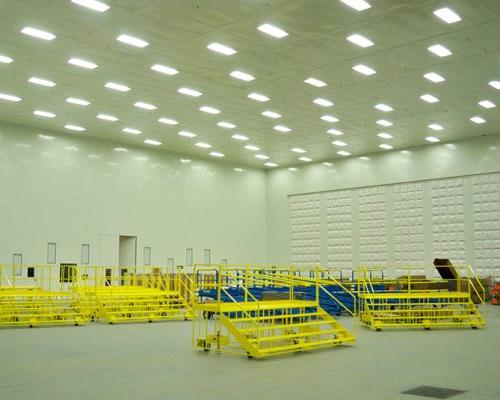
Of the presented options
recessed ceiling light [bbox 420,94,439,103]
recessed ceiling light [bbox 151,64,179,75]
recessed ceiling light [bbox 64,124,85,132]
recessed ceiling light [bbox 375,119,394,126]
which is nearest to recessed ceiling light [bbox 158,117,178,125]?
recessed ceiling light [bbox 64,124,85,132]

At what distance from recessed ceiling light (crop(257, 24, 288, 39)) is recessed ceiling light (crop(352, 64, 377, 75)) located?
3.85 m

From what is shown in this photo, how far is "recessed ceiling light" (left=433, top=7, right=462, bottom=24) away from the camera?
15371 millimetres

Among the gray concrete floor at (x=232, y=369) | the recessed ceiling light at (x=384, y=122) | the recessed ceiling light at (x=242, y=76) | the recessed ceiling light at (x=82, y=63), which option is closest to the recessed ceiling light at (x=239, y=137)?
the recessed ceiling light at (x=384, y=122)

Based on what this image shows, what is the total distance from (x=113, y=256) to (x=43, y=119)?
26.3 ft

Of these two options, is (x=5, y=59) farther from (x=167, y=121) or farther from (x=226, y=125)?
(x=226, y=125)

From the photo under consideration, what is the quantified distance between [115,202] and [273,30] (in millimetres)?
18009

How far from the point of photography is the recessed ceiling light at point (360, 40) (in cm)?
1717

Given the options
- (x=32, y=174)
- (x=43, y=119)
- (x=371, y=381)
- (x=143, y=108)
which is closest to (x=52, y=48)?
(x=143, y=108)

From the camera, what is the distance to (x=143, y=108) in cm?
2562

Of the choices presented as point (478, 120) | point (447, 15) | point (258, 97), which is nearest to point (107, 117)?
point (258, 97)

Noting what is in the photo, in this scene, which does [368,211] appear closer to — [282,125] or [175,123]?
[282,125]

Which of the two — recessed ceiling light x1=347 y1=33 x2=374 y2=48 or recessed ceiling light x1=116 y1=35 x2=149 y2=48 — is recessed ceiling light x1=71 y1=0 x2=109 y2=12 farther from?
recessed ceiling light x1=347 y1=33 x2=374 y2=48

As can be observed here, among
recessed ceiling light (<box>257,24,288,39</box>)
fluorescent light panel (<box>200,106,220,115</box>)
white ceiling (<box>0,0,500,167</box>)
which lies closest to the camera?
white ceiling (<box>0,0,500,167</box>)

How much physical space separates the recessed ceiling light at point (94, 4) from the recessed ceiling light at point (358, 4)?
5793 millimetres
